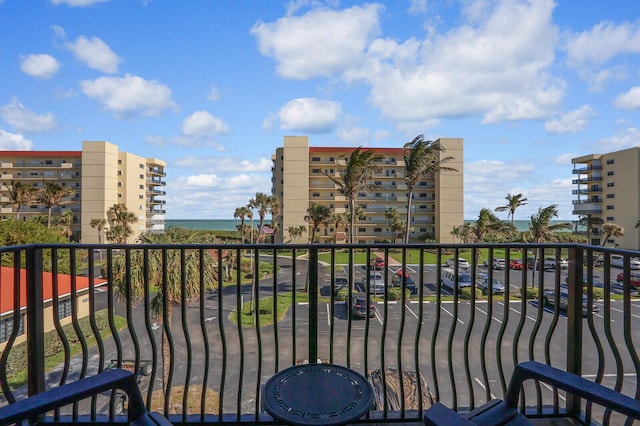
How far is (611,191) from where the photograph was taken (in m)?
34.6

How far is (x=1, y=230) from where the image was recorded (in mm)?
14203

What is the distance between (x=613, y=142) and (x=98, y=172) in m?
61.2

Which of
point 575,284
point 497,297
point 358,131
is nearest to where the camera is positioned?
point 575,284

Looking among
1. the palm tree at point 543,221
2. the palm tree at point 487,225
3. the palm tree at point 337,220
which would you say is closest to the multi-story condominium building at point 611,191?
the palm tree at point 487,225

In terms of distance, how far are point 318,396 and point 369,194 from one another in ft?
131

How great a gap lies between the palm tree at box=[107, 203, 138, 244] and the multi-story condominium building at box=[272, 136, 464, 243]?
16.4 m

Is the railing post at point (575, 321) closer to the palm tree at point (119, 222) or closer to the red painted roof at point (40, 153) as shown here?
the palm tree at point (119, 222)

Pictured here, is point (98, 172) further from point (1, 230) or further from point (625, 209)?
point (625, 209)

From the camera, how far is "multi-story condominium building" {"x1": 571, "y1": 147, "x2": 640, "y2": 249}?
106 feet

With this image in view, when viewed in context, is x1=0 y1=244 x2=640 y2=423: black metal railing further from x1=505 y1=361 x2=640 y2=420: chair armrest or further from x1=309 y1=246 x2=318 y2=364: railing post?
x1=505 y1=361 x2=640 y2=420: chair armrest

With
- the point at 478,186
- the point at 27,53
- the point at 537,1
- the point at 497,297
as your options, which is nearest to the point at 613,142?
the point at 478,186

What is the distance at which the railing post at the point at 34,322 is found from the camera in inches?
68.7

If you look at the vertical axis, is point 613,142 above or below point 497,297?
above

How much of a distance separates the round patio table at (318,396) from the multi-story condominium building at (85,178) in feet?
142
